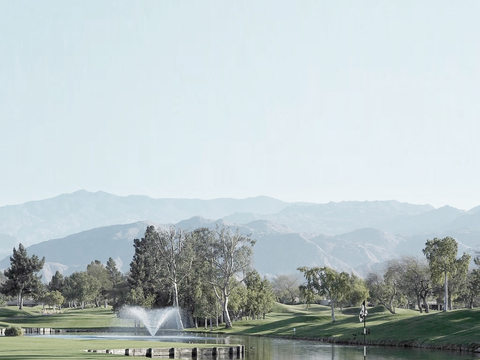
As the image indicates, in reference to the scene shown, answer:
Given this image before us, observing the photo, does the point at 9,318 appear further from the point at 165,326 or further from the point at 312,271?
the point at 312,271

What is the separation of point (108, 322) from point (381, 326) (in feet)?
205

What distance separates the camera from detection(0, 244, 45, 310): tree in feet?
539

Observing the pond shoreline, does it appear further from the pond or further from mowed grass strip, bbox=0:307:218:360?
mowed grass strip, bbox=0:307:218:360

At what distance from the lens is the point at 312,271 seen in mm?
107500

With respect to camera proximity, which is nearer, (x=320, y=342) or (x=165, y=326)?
(x=320, y=342)

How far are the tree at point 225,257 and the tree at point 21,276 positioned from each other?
6027 cm

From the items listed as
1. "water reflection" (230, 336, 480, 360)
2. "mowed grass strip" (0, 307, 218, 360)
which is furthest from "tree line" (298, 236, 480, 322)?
"mowed grass strip" (0, 307, 218, 360)

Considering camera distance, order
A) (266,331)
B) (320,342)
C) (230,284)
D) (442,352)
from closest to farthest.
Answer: (442,352) < (320,342) < (266,331) < (230,284)

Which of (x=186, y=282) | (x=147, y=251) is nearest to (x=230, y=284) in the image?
(x=186, y=282)

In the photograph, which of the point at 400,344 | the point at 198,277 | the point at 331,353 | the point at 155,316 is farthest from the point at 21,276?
the point at 331,353

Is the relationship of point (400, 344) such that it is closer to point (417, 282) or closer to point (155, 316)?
point (417, 282)

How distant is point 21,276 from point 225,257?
68.0 m

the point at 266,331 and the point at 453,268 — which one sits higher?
the point at 453,268

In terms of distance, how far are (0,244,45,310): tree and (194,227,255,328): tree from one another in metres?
60.3
